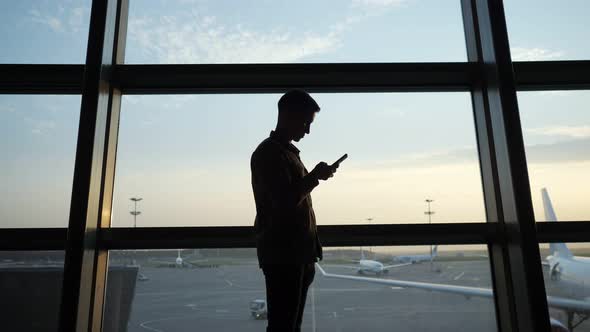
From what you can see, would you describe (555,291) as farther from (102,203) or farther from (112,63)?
(112,63)

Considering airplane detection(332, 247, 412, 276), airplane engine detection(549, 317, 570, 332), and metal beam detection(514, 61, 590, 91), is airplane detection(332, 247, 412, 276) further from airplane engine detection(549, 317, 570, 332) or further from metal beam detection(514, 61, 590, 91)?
metal beam detection(514, 61, 590, 91)

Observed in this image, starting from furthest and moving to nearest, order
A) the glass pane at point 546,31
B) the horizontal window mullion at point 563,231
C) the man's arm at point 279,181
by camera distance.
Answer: the glass pane at point 546,31
the horizontal window mullion at point 563,231
the man's arm at point 279,181

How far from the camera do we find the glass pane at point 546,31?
7.03 ft

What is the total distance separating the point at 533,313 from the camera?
63.9 inches

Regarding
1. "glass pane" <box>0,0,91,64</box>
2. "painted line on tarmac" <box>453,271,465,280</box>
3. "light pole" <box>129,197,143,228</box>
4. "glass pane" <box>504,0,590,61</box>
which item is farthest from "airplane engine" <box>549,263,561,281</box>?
"glass pane" <box>0,0,91,64</box>

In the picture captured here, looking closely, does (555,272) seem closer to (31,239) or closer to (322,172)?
(322,172)

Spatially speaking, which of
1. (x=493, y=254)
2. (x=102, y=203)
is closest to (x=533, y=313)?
(x=493, y=254)

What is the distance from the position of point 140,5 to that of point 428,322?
2115 millimetres

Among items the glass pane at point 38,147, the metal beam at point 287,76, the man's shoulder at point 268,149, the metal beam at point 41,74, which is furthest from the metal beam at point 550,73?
the glass pane at point 38,147

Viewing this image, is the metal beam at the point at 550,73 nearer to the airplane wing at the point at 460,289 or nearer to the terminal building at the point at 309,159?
the terminal building at the point at 309,159

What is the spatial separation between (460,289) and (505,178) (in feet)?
1.76

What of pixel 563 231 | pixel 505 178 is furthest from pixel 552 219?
pixel 505 178

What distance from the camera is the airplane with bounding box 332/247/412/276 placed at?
191 centimetres

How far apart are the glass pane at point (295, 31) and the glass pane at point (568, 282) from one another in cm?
102
